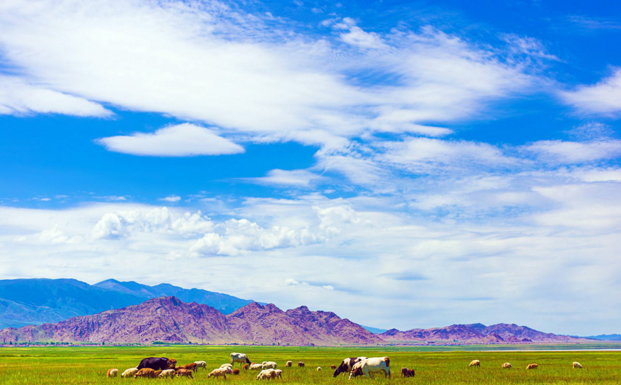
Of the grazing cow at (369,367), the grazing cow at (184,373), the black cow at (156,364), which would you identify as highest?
the grazing cow at (369,367)

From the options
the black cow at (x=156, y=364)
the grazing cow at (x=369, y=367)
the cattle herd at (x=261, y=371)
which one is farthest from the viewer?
the black cow at (x=156, y=364)

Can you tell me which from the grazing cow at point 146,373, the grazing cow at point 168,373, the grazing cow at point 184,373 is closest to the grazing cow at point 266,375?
the grazing cow at point 184,373

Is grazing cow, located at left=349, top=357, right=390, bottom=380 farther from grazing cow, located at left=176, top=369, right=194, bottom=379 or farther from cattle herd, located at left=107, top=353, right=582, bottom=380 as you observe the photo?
grazing cow, located at left=176, top=369, right=194, bottom=379

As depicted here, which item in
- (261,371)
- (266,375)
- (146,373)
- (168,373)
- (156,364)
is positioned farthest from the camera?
(156,364)

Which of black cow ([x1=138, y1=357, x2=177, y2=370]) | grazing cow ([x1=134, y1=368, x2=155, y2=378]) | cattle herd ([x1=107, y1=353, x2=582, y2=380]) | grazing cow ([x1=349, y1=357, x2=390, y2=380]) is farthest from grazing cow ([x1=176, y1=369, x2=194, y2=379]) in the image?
grazing cow ([x1=349, y1=357, x2=390, y2=380])

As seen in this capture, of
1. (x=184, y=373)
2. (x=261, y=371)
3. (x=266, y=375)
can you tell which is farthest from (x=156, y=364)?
(x=266, y=375)

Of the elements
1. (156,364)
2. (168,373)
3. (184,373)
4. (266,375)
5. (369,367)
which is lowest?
(184,373)

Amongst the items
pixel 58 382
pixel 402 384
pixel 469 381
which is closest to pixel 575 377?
pixel 469 381

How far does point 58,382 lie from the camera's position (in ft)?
146

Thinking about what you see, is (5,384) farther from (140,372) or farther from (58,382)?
(140,372)

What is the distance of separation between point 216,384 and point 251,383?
264 cm

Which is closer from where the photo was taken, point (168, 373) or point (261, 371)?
point (168, 373)

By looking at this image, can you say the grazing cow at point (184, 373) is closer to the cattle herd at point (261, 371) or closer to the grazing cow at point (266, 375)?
the cattle herd at point (261, 371)

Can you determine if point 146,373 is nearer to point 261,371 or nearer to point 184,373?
point 184,373
